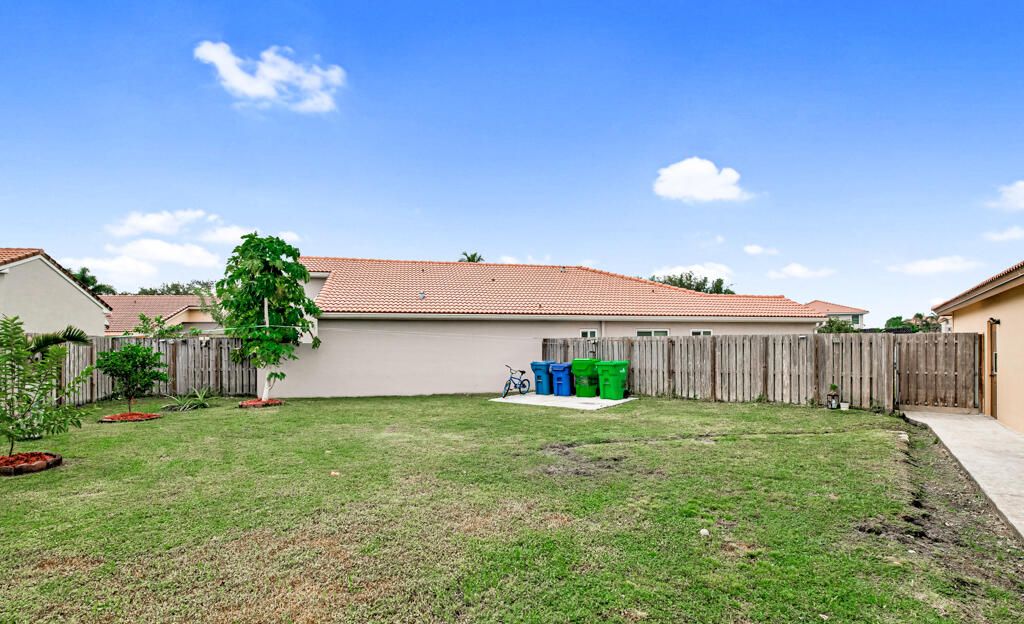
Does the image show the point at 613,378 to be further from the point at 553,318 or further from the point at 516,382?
the point at 553,318

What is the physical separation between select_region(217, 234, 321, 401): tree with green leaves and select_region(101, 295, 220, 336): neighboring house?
29.6 meters

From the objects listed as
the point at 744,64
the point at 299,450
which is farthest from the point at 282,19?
the point at 744,64

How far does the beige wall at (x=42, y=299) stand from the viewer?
56.6 ft

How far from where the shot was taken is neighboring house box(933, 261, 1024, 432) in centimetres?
768

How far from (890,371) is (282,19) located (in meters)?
15.8

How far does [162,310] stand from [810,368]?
45415 mm

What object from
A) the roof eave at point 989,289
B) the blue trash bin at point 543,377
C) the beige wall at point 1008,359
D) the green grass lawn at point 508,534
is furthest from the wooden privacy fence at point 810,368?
the green grass lawn at point 508,534

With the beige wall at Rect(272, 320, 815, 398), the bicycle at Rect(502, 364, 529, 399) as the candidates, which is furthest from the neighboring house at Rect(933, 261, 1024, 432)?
the beige wall at Rect(272, 320, 815, 398)

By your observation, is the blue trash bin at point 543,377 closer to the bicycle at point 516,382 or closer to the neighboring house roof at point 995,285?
the bicycle at point 516,382

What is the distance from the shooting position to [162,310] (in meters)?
40.7

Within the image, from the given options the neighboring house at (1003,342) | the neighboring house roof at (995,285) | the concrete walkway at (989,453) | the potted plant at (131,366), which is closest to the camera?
the concrete walkway at (989,453)

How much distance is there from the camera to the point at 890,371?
398 inches

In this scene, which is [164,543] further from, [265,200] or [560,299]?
[265,200]

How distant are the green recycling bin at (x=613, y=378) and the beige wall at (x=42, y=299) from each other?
18571mm
